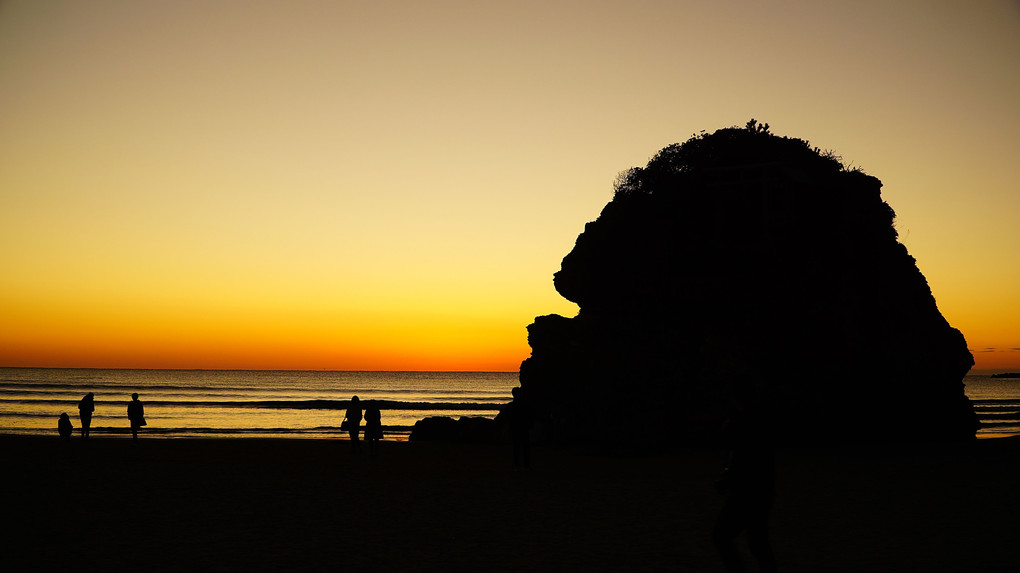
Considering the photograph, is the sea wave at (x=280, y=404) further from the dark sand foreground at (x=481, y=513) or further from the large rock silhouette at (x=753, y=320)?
the dark sand foreground at (x=481, y=513)

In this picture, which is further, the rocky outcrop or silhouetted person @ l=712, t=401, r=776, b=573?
the rocky outcrop

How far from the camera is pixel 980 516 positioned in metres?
12.6

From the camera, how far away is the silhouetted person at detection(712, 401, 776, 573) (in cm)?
701

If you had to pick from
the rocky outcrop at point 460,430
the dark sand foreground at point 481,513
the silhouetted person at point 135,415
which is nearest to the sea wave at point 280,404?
the rocky outcrop at point 460,430

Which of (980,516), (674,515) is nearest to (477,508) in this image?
(674,515)

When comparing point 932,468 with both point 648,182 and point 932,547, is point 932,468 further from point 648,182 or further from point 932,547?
point 648,182

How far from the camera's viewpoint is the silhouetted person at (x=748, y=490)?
7012 millimetres

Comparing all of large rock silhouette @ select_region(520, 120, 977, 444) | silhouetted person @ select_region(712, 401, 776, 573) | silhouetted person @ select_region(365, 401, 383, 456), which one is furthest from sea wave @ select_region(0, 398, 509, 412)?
silhouetted person @ select_region(712, 401, 776, 573)

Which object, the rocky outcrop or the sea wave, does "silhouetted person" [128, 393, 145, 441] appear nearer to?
the rocky outcrop

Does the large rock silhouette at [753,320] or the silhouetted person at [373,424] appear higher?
the large rock silhouette at [753,320]

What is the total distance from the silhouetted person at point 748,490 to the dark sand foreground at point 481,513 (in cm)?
208

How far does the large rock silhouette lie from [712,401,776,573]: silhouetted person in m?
18.3

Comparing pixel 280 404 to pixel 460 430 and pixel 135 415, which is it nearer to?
pixel 460 430

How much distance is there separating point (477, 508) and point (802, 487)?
759 centimetres
